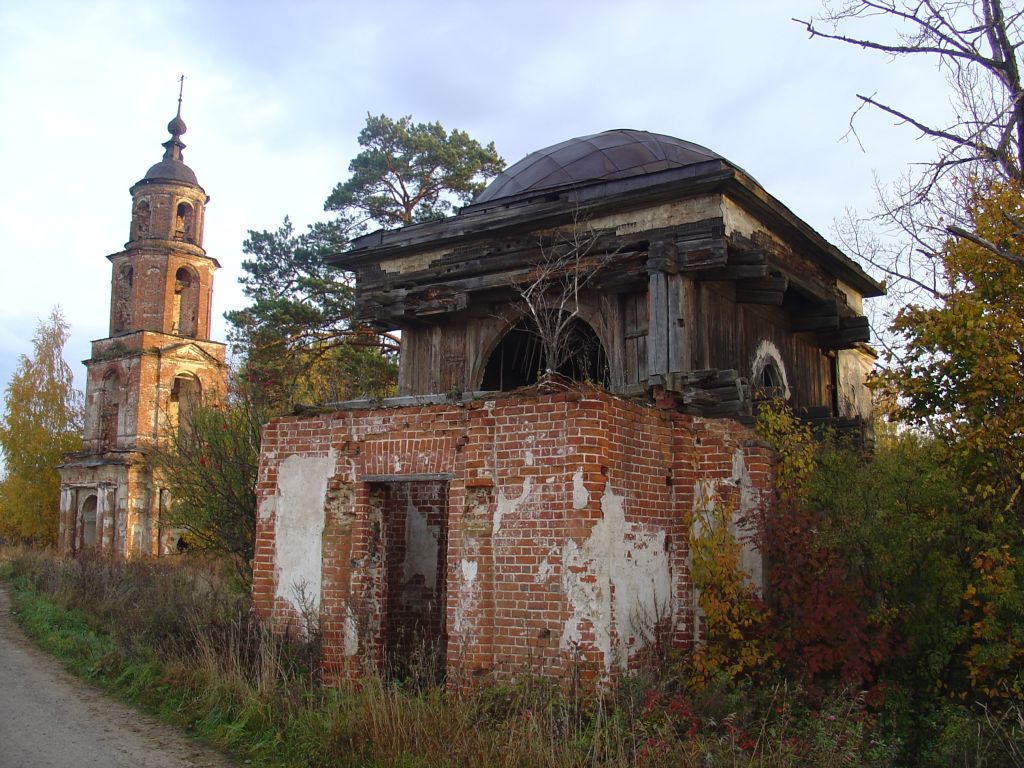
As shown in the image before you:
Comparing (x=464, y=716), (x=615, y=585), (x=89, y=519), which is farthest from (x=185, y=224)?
(x=464, y=716)

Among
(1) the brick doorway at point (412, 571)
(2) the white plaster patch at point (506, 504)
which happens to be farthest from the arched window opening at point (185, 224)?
(2) the white plaster patch at point (506, 504)

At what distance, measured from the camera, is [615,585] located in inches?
279

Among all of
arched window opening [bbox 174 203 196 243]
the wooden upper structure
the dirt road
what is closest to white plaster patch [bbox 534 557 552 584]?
the wooden upper structure

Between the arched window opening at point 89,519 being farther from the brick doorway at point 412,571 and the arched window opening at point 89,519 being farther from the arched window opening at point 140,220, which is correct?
the brick doorway at point 412,571

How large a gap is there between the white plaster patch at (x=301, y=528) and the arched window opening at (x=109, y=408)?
87.1 ft

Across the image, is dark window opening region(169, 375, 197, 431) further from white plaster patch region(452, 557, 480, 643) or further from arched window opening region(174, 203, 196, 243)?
white plaster patch region(452, 557, 480, 643)

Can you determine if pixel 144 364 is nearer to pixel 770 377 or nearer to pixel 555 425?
pixel 770 377

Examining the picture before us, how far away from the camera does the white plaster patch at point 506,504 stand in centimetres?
730

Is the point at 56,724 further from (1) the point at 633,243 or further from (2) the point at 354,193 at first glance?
(2) the point at 354,193

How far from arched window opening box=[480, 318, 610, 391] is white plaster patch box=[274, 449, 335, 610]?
14.5 ft

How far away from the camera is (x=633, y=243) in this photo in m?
10.5

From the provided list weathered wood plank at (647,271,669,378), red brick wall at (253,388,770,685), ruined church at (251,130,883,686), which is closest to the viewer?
red brick wall at (253,388,770,685)

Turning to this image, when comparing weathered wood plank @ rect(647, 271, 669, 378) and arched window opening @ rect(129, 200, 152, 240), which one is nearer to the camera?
weathered wood plank @ rect(647, 271, 669, 378)

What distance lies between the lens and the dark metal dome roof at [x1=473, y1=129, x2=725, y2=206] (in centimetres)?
1244
